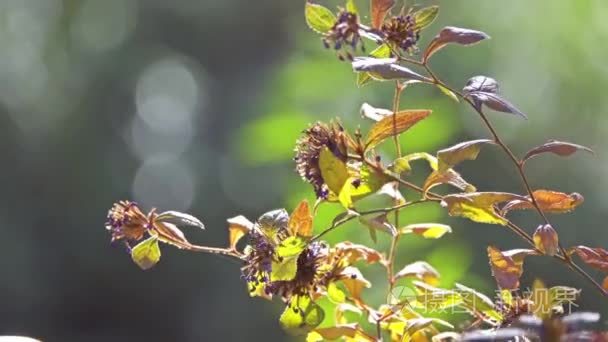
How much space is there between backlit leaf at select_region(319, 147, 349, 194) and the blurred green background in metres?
0.82

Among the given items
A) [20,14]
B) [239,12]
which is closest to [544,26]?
[239,12]

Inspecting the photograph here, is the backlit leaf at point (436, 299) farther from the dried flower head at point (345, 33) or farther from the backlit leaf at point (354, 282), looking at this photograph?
the dried flower head at point (345, 33)

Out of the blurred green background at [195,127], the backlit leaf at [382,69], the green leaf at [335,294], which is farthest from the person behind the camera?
the blurred green background at [195,127]

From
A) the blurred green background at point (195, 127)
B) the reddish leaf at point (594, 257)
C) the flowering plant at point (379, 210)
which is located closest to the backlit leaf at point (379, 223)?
the flowering plant at point (379, 210)

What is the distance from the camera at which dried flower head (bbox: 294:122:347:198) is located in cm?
50

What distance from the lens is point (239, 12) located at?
132 inches

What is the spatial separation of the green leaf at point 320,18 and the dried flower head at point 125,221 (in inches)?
5.5

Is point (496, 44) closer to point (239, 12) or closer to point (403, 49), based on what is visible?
point (403, 49)

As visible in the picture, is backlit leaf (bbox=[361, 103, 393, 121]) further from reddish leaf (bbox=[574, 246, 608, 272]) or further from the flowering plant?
reddish leaf (bbox=[574, 246, 608, 272])

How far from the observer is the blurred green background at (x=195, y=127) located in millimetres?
1681

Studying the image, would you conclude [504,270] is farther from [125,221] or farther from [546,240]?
[125,221]

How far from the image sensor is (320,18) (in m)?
0.50

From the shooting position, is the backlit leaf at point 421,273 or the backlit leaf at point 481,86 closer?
the backlit leaf at point 481,86

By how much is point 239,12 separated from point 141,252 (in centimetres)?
287
